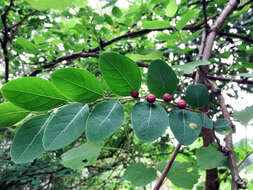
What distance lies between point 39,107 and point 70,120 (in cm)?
5

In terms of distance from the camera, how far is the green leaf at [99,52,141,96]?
0.27 m

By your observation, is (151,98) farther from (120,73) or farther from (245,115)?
(245,115)

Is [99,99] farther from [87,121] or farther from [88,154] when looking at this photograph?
Answer: [88,154]

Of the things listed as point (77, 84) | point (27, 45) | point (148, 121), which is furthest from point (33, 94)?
point (27, 45)

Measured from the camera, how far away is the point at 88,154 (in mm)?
434

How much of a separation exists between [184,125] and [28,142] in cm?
22

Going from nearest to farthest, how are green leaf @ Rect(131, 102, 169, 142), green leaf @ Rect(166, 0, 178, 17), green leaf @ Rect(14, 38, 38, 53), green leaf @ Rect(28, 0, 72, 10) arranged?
green leaf @ Rect(131, 102, 169, 142) < green leaf @ Rect(28, 0, 72, 10) < green leaf @ Rect(166, 0, 178, 17) < green leaf @ Rect(14, 38, 38, 53)

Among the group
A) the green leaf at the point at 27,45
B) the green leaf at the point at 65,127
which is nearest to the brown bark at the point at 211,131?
the green leaf at the point at 65,127

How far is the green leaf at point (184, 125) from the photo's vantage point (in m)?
0.27

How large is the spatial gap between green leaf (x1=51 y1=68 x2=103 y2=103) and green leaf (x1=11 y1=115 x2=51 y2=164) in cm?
6

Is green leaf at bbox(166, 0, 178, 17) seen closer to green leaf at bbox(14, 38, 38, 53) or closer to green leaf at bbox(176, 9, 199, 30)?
green leaf at bbox(176, 9, 199, 30)

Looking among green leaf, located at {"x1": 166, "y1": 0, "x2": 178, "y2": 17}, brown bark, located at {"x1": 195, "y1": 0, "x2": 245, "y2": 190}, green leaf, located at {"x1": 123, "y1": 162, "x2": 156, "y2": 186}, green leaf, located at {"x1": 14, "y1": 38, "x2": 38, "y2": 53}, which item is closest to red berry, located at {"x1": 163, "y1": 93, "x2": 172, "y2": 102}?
brown bark, located at {"x1": 195, "y1": 0, "x2": 245, "y2": 190}

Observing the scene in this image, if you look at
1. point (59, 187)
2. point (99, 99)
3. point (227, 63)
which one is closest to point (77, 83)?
point (99, 99)

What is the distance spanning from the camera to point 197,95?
318mm
